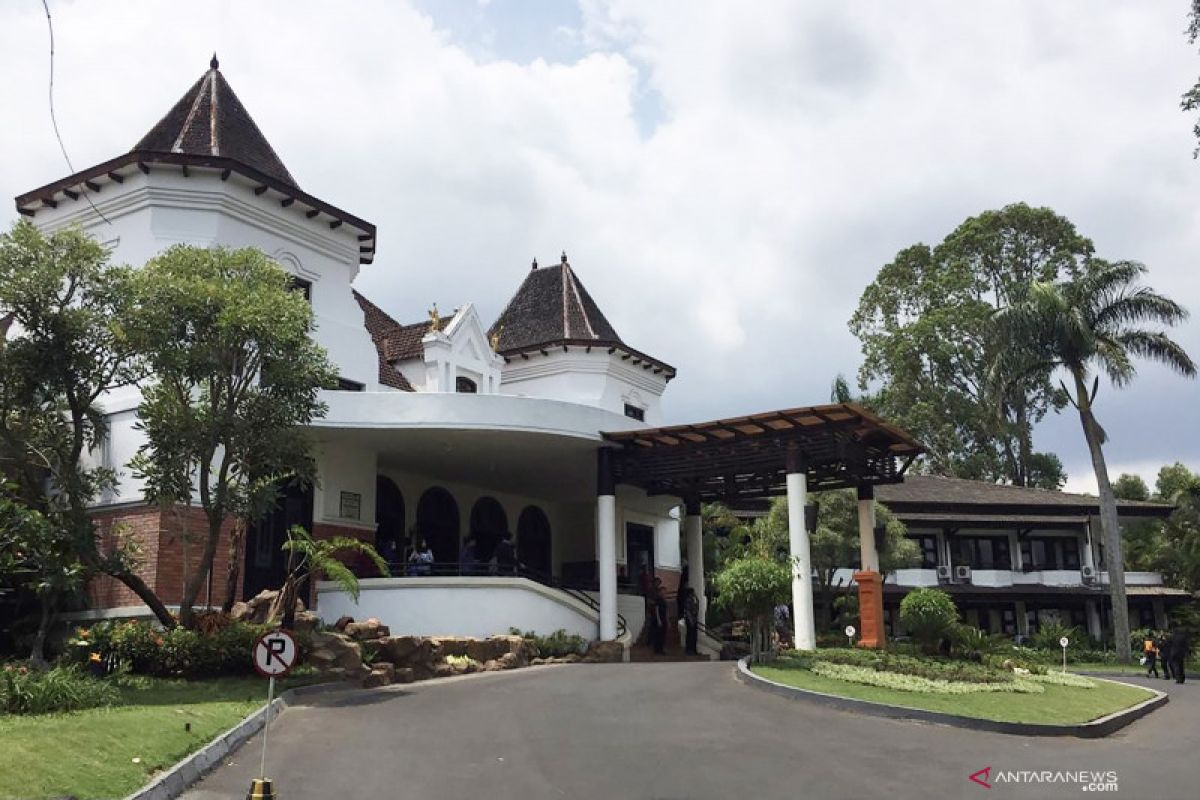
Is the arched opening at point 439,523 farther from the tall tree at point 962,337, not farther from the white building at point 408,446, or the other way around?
the tall tree at point 962,337

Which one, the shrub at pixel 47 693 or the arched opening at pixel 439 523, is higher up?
the arched opening at pixel 439 523

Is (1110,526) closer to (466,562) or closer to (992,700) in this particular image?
(992,700)

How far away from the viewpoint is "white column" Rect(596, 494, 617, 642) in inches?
933

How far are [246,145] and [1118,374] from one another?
24.5m

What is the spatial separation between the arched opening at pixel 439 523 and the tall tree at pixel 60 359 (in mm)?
10420

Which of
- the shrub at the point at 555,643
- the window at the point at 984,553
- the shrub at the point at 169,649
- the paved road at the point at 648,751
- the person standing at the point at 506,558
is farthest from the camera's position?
the window at the point at 984,553

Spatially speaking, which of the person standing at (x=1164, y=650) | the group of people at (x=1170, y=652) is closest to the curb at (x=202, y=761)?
the group of people at (x=1170, y=652)

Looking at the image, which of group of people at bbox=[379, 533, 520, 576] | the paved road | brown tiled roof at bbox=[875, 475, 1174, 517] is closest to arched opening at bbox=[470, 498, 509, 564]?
group of people at bbox=[379, 533, 520, 576]

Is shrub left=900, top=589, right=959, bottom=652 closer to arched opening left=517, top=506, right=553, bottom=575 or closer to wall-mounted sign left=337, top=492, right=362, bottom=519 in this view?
wall-mounted sign left=337, top=492, right=362, bottom=519

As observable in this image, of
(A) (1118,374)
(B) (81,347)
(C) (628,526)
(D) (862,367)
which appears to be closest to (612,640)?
(C) (628,526)

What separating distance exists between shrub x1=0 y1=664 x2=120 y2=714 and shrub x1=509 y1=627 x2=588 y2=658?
9066 millimetres

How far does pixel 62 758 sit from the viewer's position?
1006cm

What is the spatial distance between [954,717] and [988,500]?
91.3 feet

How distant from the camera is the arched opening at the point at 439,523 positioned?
2744cm
